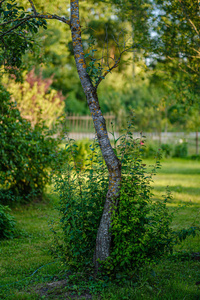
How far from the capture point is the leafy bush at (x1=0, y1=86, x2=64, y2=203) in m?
6.80

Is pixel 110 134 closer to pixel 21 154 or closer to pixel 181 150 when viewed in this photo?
pixel 181 150

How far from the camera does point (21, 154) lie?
7035 mm

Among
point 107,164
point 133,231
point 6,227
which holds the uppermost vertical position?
point 107,164

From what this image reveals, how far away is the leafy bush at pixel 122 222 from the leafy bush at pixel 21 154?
2705 mm

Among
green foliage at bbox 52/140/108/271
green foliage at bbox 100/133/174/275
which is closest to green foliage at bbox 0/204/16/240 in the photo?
green foliage at bbox 52/140/108/271

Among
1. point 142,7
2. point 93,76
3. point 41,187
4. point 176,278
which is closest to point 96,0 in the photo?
point 142,7

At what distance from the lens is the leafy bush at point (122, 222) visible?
337 centimetres

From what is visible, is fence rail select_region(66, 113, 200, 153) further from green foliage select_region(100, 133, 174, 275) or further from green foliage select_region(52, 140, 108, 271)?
green foliage select_region(100, 133, 174, 275)

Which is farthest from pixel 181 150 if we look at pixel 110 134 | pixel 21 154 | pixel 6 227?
pixel 6 227

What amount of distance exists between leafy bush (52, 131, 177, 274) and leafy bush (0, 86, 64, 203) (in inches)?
106

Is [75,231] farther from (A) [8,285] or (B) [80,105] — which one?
(B) [80,105]

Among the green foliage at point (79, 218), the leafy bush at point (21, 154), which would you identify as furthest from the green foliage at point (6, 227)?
the green foliage at point (79, 218)

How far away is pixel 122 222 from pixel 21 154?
4180mm

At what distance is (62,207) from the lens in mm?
3662
